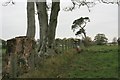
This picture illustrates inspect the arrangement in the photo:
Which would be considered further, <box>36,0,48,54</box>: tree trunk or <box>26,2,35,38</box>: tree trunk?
<box>36,0,48,54</box>: tree trunk

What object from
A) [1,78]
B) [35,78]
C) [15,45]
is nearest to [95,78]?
[35,78]

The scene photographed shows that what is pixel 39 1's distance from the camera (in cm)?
2480

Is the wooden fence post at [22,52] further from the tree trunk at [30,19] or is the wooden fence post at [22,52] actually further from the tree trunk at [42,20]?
the tree trunk at [42,20]

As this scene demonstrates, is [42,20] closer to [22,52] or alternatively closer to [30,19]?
[30,19]

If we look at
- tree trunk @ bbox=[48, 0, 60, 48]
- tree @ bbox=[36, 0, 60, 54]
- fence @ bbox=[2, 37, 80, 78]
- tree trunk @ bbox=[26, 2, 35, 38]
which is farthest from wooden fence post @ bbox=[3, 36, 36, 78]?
tree trunk @ bbox=[48, 0, 60, 48]

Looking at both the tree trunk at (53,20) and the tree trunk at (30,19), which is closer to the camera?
the tree trunk at (30,19)

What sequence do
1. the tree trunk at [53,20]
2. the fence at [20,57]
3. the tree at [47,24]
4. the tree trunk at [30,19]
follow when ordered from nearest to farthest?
the fence at [20,57] < the tree trunk at [30,19] < the tree at [47,24] < the tree trunk at [53,20]

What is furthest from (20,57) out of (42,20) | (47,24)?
(47,24)

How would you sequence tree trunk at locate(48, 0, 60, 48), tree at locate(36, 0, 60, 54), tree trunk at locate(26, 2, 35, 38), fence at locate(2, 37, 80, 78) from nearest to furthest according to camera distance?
fence at locate(2, 37, 80, 78) → tree trunk at locate(26, 2, 35, 38) → tree at locate(36, 0, 60, 54) → tree trunk at locate(48, 0, 60, 48)

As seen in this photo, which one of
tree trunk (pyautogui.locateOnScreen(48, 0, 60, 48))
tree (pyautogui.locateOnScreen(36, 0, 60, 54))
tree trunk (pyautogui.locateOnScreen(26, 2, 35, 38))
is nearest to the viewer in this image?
tree trunk (pyautogui.locateOnScreen(26, 2, 35, 38))

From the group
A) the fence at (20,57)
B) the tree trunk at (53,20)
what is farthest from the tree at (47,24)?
the fence at (20,57)

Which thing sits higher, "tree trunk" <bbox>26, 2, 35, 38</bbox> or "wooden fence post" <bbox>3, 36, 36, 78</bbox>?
"tree trunk" <bbox>26, 2, 35, 38</bbox>

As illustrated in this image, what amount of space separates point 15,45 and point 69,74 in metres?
3.00

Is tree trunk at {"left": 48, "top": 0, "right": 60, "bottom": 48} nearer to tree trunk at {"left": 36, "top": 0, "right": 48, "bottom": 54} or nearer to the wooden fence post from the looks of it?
tree trunk at {"left": 36, "top": 0, "right": 48, "bottom": 54}
